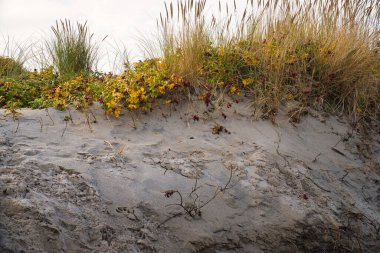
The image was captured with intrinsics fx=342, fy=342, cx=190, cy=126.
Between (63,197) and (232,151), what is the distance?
1.71 m

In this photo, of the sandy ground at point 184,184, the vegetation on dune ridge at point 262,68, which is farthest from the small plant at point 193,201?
the vegetation on dune ridge at point 262,68

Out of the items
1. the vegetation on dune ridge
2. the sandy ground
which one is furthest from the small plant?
the vegetation on dune ridge

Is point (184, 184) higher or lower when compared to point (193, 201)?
higher

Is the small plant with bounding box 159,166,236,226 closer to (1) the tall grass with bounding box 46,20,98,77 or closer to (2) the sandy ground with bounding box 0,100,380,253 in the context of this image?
(2) the sandy ground with bounding box 0,100,380,253

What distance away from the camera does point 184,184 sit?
295 cm

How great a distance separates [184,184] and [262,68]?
2283mm

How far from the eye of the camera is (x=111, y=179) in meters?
2.82

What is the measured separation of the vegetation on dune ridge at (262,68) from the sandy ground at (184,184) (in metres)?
0.28

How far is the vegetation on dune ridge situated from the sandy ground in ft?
0.93

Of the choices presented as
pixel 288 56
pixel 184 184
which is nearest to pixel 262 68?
pixel 288 56

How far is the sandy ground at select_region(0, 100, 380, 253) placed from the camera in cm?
239

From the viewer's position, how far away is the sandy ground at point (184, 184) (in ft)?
7.84

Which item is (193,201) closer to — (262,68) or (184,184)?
(184,184)

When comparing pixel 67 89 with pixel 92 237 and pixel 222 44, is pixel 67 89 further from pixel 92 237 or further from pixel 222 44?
pixel 92 237
